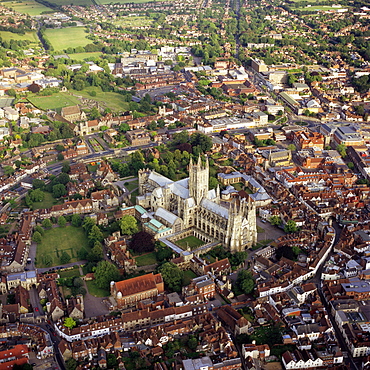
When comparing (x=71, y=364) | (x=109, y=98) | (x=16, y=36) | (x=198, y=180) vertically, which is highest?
(x=198, y=180)

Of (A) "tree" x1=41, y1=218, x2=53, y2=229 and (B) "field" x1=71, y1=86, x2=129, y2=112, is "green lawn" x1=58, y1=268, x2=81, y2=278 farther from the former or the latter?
(B) "field" x1=71, y1=86, x2=129, y2=112

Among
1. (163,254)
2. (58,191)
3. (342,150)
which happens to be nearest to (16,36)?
(58,191)

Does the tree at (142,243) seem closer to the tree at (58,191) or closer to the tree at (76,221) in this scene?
the tree at (76,221)

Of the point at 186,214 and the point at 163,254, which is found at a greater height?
the point at 186,214

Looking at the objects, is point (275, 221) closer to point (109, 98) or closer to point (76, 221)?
point (76, 221)

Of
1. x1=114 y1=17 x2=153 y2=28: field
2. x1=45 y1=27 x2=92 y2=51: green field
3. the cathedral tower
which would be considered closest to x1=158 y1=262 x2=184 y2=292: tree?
the cathedral tower
